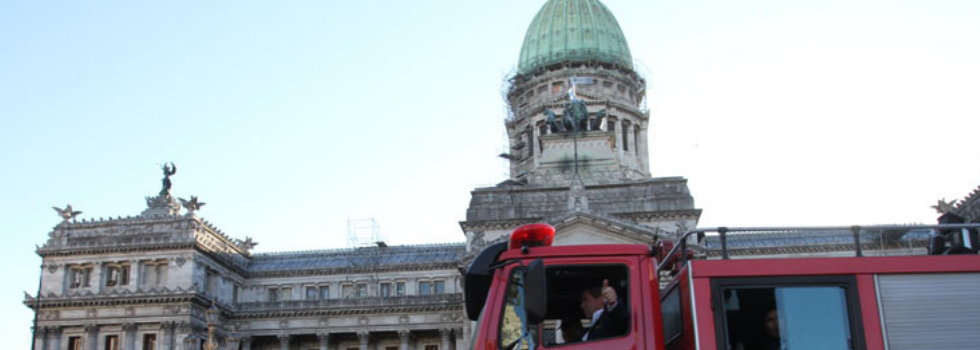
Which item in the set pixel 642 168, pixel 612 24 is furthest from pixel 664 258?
pixel 612 24

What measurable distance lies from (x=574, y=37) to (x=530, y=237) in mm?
85220

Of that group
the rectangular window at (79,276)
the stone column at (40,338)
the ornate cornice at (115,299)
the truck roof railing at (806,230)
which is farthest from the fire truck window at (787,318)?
the rectangular window at (79,276)

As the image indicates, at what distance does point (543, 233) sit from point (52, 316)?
6528 centimetres

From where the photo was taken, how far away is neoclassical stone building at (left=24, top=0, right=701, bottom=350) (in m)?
67.0

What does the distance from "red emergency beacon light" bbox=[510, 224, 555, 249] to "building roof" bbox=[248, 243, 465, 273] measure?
63.5m

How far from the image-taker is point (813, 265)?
43.4 feet

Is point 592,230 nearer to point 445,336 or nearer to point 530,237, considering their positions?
point 445,336

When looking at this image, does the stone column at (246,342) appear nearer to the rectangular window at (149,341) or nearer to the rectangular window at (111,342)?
the rectangular window at (149,341)

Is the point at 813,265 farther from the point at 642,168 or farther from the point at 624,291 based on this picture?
the point at 642,168

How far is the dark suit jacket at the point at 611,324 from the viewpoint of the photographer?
13.5 meters

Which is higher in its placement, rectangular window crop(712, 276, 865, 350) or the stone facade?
the stone facade

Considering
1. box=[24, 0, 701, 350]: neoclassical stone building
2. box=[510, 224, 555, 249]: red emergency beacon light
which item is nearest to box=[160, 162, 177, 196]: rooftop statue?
box=[24, 0, 701, 350]: neoclassical stone building

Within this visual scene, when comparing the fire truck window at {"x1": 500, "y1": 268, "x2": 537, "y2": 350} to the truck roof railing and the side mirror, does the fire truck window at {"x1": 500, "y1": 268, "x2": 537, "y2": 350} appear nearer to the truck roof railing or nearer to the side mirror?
the side mirror

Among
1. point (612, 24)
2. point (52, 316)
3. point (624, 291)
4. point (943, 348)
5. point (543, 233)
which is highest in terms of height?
point (612, 24)
